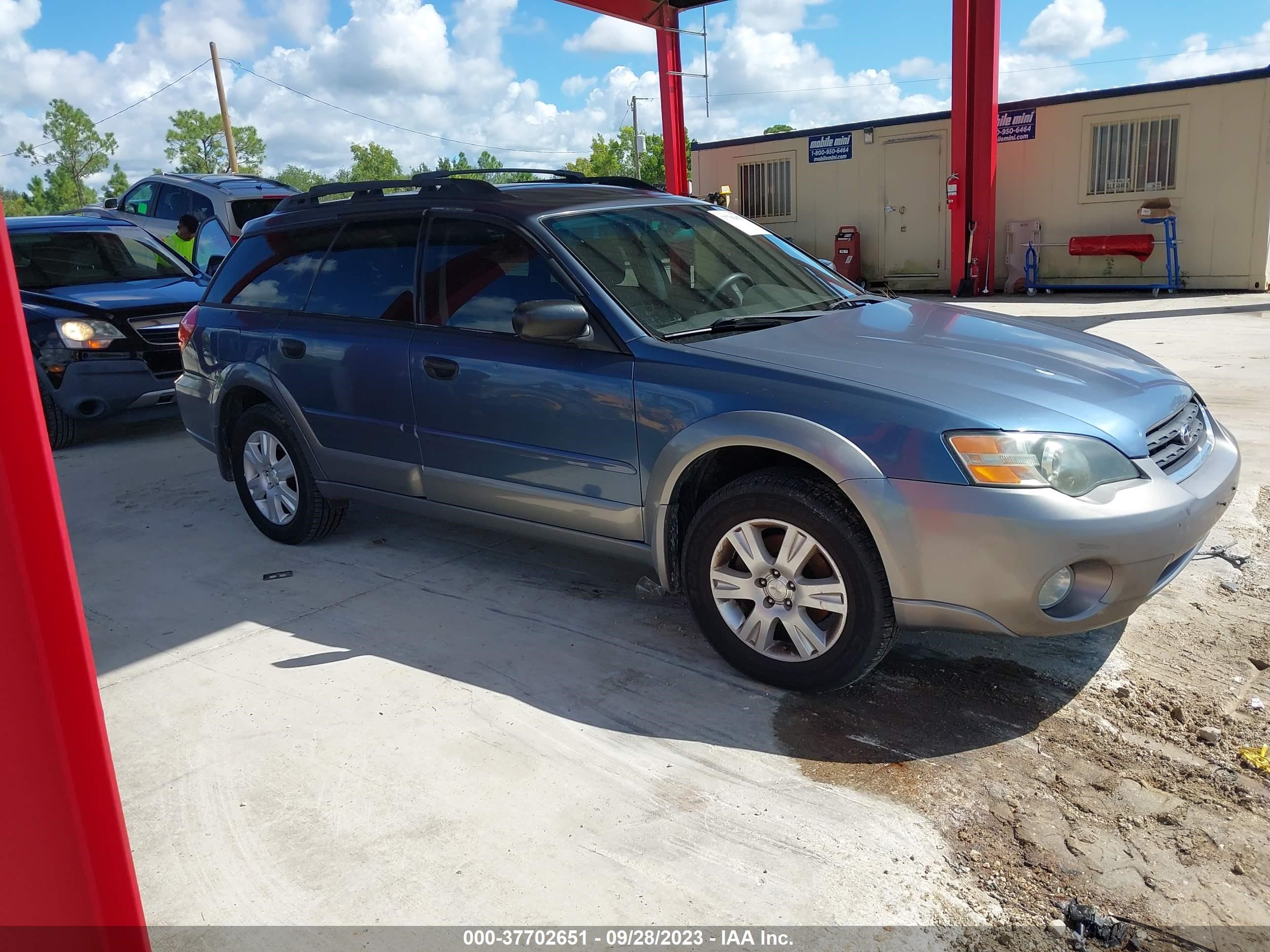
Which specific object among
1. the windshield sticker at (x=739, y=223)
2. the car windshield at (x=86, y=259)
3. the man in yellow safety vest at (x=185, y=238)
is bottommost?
the windshield sticker at (x=739, y=223)

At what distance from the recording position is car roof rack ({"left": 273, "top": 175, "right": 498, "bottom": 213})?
441 cm

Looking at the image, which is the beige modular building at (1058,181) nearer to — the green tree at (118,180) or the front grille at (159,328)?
the front grille at (159,328)

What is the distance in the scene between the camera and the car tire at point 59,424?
7543mm

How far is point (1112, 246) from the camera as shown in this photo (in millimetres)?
14852

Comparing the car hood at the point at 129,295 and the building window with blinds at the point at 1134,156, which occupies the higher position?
the building window with blinds at the point at 1134,156

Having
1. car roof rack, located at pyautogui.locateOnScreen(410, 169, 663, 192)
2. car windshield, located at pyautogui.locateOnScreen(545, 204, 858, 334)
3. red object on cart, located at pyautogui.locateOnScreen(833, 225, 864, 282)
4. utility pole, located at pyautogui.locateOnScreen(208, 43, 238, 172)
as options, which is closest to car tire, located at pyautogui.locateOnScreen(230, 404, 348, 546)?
car roof rack, located at pyautogui.locateOnScreen(410, 169, 663, 192)

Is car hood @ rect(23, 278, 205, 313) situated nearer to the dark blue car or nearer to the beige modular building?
the dark blue car

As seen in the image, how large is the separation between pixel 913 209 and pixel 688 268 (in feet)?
46.7

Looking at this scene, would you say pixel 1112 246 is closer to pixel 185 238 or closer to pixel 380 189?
pixel 185 238

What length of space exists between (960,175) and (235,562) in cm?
1371

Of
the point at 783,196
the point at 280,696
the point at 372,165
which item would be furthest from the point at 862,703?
the point at 372,165

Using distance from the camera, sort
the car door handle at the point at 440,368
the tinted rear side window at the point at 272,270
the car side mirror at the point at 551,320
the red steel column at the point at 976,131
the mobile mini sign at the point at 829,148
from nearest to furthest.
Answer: the car side mirror at the point at 551,320, the car door handle at the point at 440,368, the tinted rear side window at the point at 272,270, the red steel column at the point at 976,131, the mobile mini sign at the point at 829,148

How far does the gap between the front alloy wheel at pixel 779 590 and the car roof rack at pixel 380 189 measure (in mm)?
1982

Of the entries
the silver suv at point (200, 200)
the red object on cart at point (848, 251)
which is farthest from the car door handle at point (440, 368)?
the red object on cart at point (848, 251)
